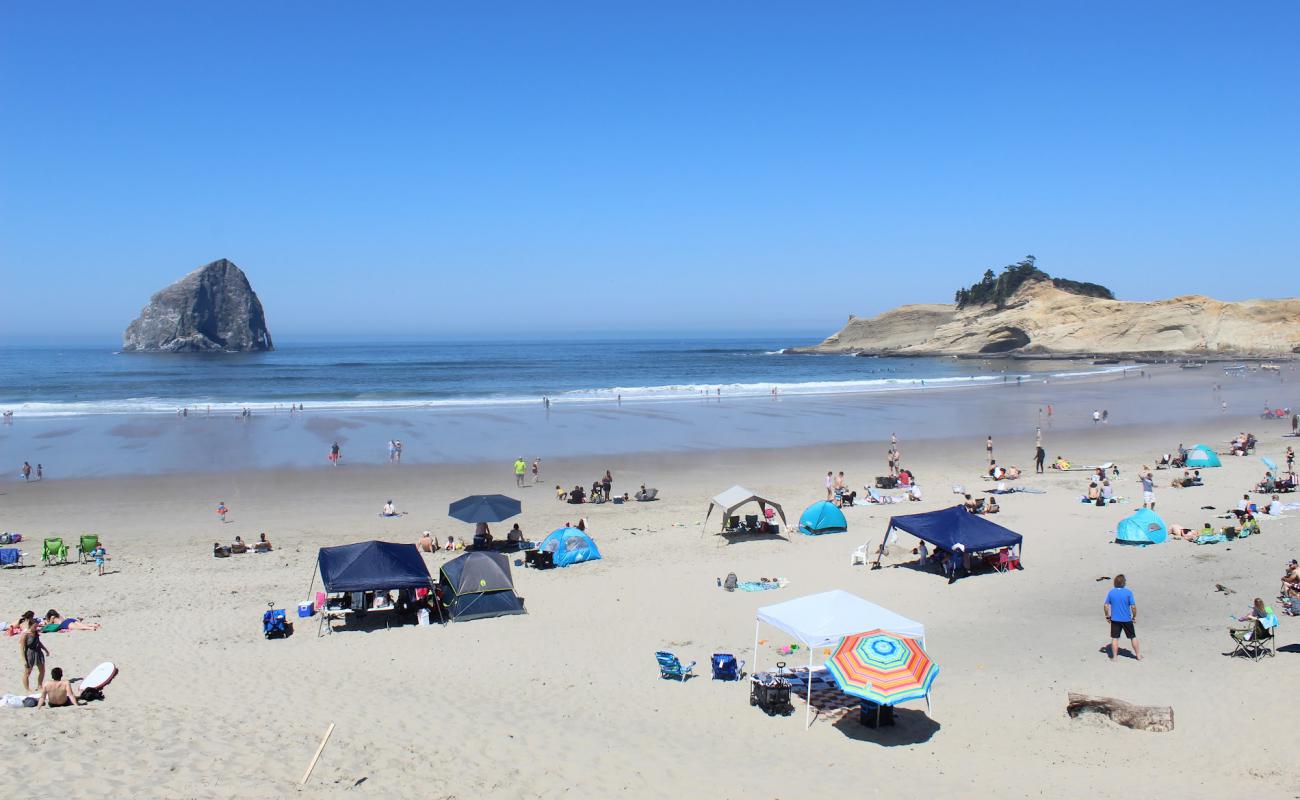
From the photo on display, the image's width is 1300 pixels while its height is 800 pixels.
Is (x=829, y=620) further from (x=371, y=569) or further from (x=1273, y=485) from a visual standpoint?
(x=1273, y=485)

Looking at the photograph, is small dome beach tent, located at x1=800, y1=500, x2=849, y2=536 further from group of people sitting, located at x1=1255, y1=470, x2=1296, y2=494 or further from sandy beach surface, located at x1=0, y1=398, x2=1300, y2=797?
group of people sitting, located at x1=1255, y1=470, x2=1296, y2=494

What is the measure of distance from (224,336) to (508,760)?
443ft

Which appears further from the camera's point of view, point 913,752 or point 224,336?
point 224,336

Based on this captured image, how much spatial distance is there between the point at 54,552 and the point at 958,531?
17.0 meters

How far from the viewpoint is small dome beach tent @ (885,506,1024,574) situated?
1438 cm

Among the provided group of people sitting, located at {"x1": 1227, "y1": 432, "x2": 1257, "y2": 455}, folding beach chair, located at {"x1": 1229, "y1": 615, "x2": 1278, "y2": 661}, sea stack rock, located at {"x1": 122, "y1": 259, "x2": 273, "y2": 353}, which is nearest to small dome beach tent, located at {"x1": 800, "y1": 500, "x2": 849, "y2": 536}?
folding beach chair, located at {"x1": 1229, "y1": 615, "x2": 1278, "y2": 661}

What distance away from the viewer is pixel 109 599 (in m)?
14.1

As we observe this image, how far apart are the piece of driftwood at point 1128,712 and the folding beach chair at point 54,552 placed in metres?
17.5

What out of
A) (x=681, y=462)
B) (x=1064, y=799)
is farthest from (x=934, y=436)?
(x=1064, y=799)

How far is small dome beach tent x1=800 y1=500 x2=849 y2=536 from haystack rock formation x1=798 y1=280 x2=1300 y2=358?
272 feet

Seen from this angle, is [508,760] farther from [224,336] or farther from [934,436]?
[224,336]

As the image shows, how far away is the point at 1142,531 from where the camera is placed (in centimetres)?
1582

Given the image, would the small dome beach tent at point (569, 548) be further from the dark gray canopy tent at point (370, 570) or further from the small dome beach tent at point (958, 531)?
the small dome beach tent at point (958, 531)

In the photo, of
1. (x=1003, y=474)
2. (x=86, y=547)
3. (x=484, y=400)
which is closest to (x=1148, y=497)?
(x=1003, y=474)
